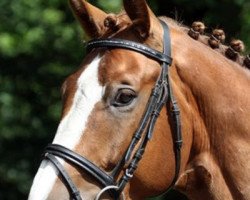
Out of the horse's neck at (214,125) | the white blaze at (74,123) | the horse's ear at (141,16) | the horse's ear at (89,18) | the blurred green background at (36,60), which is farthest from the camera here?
the blurred green background at (36,60)

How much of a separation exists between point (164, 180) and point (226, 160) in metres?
0.31

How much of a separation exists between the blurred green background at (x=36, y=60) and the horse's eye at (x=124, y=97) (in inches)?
90.4

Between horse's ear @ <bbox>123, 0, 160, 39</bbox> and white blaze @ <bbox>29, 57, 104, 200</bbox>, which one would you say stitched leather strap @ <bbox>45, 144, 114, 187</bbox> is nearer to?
white blaze @ <bbox>29, 57, 104, 200</bbox>

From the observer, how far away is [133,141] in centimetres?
338

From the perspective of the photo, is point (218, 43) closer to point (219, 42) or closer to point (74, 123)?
point (219, 42)

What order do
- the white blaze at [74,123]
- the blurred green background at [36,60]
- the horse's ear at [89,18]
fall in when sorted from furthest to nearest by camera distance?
the blurred green background at [36,60] < the horse's ear at [89,18] < the white blaze at [74,123]

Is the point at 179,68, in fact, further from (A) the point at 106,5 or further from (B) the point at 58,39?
(B) the point at 58,39

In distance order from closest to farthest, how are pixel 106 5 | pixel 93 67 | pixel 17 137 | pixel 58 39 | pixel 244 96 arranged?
1. pixel 93 67
2. pixel 244 96
3. pixel 106 5
4. pixel 58 39
5. pixel 17 137

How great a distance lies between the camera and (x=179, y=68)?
11.8ft

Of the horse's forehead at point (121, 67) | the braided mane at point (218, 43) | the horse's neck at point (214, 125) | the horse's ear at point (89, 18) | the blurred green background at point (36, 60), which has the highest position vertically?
the horse's ear at point (89, 18)

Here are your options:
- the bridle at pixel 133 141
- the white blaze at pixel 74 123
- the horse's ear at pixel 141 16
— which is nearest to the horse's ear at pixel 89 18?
the bridle at pixel 133 141

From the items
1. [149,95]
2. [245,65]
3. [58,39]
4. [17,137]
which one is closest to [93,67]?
[149,95]

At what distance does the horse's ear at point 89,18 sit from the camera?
3719 mm

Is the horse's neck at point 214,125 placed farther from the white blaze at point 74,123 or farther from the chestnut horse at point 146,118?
the white blaze at point 74,123
